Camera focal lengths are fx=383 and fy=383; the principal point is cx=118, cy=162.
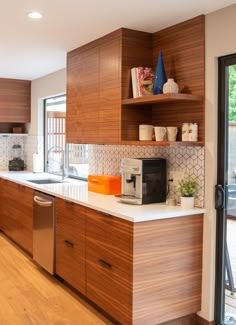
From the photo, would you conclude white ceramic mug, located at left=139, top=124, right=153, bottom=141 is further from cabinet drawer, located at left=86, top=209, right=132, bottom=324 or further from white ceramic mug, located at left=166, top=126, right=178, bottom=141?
cabinet drawer, located at left=86, top=209, right=132, bottom=324

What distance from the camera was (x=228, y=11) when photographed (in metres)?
2.63

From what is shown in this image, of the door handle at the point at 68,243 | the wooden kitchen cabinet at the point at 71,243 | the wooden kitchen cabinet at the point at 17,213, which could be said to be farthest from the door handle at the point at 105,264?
the wooden kitchen cabinet at the point at 17,213

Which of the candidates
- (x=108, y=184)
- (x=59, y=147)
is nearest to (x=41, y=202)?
(x=108, y=184)

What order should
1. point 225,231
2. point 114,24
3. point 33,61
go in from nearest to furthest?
point 225,231, point 114,24, point 33,61

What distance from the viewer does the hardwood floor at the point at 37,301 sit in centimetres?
297

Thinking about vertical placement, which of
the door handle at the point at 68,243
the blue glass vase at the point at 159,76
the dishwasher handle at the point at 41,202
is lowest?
the door handle at the point at 68,243

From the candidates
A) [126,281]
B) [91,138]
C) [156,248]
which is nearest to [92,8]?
[91,138]

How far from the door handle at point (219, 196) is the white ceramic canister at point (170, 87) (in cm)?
78

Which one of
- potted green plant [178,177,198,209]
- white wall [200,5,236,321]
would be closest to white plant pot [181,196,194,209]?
potted green plant [178,177,198,209]

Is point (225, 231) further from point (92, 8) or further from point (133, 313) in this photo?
point (92, 8)

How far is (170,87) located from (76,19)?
0.90m

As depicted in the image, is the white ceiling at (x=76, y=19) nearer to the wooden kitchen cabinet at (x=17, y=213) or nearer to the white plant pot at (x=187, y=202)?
the white plant pot at (x=187, y=202)

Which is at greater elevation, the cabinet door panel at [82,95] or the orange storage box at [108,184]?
the cabinet door panel at [82,95]

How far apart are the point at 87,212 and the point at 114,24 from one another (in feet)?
5.01
